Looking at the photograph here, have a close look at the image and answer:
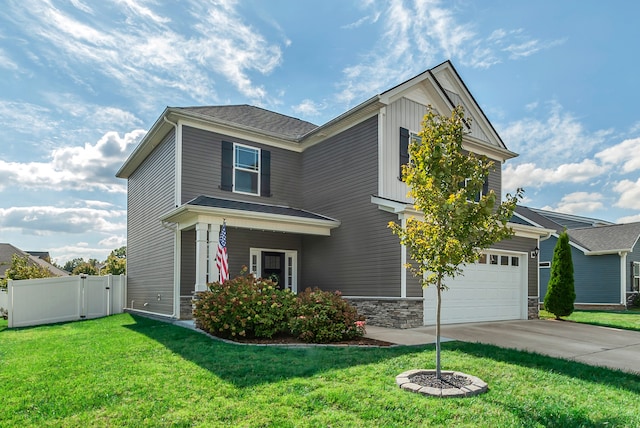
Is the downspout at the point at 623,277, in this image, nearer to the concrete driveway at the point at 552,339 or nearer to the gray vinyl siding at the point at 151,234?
the concrete driveway at the point at 552,339

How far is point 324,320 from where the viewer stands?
8.06m

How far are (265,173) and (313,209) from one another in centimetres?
193

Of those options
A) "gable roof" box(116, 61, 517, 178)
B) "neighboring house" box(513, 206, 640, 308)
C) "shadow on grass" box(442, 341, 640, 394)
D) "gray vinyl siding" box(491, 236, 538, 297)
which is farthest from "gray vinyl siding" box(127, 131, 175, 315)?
"neighboring house" box(513, 206, 640, 308)

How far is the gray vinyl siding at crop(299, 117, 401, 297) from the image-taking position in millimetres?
11211

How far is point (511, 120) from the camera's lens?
598 inches

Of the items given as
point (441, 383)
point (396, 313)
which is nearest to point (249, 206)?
point (396, 313)

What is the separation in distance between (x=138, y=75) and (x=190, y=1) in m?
3.09

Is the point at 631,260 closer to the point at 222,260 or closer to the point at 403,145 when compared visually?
the point at 403,145

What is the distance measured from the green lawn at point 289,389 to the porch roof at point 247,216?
3.76 meters

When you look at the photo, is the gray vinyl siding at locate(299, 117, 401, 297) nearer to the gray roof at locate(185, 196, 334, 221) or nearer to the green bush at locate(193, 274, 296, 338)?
the gray roof at locate(185, 196, 334, 221)

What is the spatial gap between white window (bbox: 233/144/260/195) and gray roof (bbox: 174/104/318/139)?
0.78 metres

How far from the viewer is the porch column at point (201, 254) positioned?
33.9ft

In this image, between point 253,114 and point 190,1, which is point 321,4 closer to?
point 190,1

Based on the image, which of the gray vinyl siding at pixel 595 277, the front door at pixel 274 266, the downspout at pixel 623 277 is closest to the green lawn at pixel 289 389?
the front door at pixel 274 266
